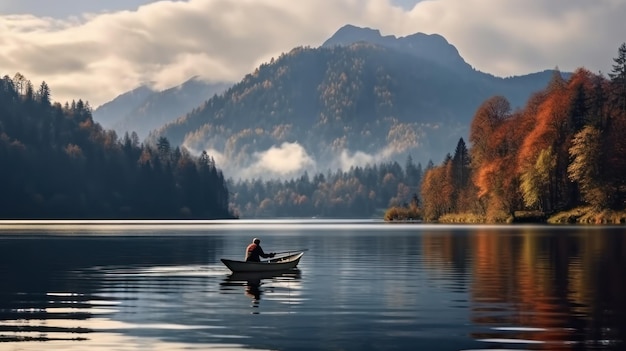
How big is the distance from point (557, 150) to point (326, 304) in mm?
134972

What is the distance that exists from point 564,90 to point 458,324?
151 m

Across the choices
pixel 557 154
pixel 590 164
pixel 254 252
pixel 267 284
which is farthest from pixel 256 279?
pixel 557 154

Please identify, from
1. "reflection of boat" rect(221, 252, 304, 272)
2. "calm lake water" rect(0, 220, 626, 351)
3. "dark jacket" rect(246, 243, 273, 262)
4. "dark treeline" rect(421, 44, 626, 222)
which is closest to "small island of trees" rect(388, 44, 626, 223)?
"dark treeline" rect(421, 44, 626, 222)

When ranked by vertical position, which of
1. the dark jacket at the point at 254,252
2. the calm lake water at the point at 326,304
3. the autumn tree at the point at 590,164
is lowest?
the calm lake water at the point at 326,304

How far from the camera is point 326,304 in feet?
135

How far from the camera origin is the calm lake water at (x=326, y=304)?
30344 mm

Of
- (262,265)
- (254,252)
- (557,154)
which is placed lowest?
(262,265)

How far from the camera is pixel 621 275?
52844 mm

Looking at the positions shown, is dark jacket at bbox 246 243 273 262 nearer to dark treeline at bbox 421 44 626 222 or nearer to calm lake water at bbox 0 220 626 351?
calm lake water at bbox 0 220 626 351

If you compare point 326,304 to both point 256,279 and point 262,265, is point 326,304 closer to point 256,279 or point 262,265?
point 256,279

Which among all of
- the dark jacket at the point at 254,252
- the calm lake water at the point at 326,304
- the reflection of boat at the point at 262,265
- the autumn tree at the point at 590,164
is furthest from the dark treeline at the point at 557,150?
the dark jacket at the point at 254,252

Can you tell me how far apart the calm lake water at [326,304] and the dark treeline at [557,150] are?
8933 cm

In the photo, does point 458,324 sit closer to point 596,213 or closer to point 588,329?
point 588,329

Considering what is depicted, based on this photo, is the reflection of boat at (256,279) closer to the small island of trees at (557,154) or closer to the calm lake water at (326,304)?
the calm lake water at (326,304)
